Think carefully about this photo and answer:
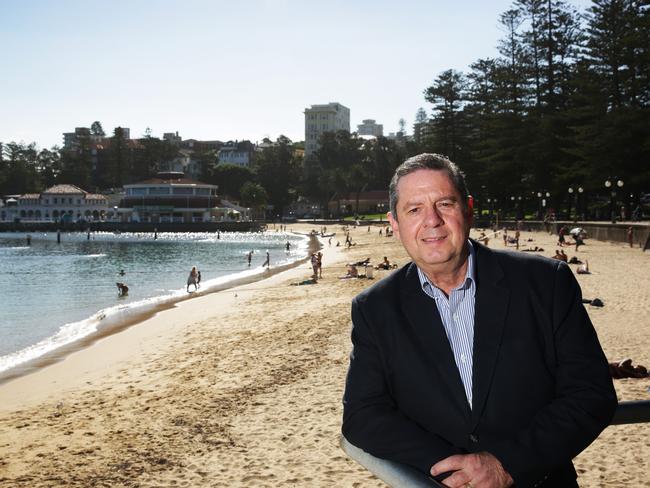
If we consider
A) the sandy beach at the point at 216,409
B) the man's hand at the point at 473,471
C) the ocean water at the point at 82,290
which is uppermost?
the man's hand at the point at 473,471

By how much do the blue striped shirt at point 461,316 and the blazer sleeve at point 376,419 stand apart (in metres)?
0.20

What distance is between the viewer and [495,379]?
5.57ft

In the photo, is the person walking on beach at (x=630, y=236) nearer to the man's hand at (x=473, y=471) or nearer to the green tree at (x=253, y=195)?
the man's hand at (x=473, y=471)

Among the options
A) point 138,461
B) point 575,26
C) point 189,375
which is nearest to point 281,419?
point 138,461

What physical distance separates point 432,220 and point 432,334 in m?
0.34

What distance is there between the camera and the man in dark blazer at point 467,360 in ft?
5.22

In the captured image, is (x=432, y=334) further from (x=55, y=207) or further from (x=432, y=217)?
(x=55, y=207)

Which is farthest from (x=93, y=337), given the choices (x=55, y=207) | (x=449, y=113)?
(x=55, y=207)

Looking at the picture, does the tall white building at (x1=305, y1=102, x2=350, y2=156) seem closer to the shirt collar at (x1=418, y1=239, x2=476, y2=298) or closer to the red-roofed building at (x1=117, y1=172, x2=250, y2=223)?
the red-roofed building at (x1=117, y1=172, x2=250, y2=223)

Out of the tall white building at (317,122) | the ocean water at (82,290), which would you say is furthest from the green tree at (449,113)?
the tall white building at (317,122)

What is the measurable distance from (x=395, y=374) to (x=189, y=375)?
7.99 metres

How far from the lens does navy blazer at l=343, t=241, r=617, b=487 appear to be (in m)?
1.60

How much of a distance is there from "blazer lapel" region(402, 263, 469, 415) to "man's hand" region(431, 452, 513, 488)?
0.51 ft

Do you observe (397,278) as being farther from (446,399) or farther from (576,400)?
(576,400)
